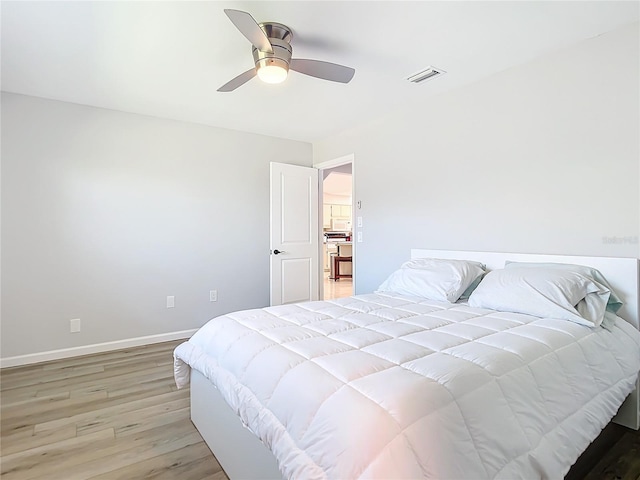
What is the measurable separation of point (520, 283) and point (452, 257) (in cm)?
88

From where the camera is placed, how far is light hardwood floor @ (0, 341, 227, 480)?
173 centimetres

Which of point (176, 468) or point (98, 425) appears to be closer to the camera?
point (176, 468)

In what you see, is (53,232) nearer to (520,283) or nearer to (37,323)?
(37,323)

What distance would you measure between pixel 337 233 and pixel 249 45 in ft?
26.2

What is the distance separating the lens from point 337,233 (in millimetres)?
10156

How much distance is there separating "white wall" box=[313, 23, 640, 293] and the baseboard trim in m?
2.35

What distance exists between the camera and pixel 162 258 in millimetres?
3775

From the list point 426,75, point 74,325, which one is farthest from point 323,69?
point 74,325

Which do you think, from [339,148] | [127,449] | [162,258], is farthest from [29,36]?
[339,148]

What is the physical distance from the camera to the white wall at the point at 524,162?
7.06ft

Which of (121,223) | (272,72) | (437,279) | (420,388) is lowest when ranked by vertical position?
(420,388)

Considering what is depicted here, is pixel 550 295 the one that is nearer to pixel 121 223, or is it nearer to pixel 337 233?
pixel 121 223

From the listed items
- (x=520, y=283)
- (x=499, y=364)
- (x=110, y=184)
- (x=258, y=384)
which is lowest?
(x=258, y=384)

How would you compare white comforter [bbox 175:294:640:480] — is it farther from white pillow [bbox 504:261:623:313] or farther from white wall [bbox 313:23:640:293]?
white wall [bbox 313:23:640:293]
